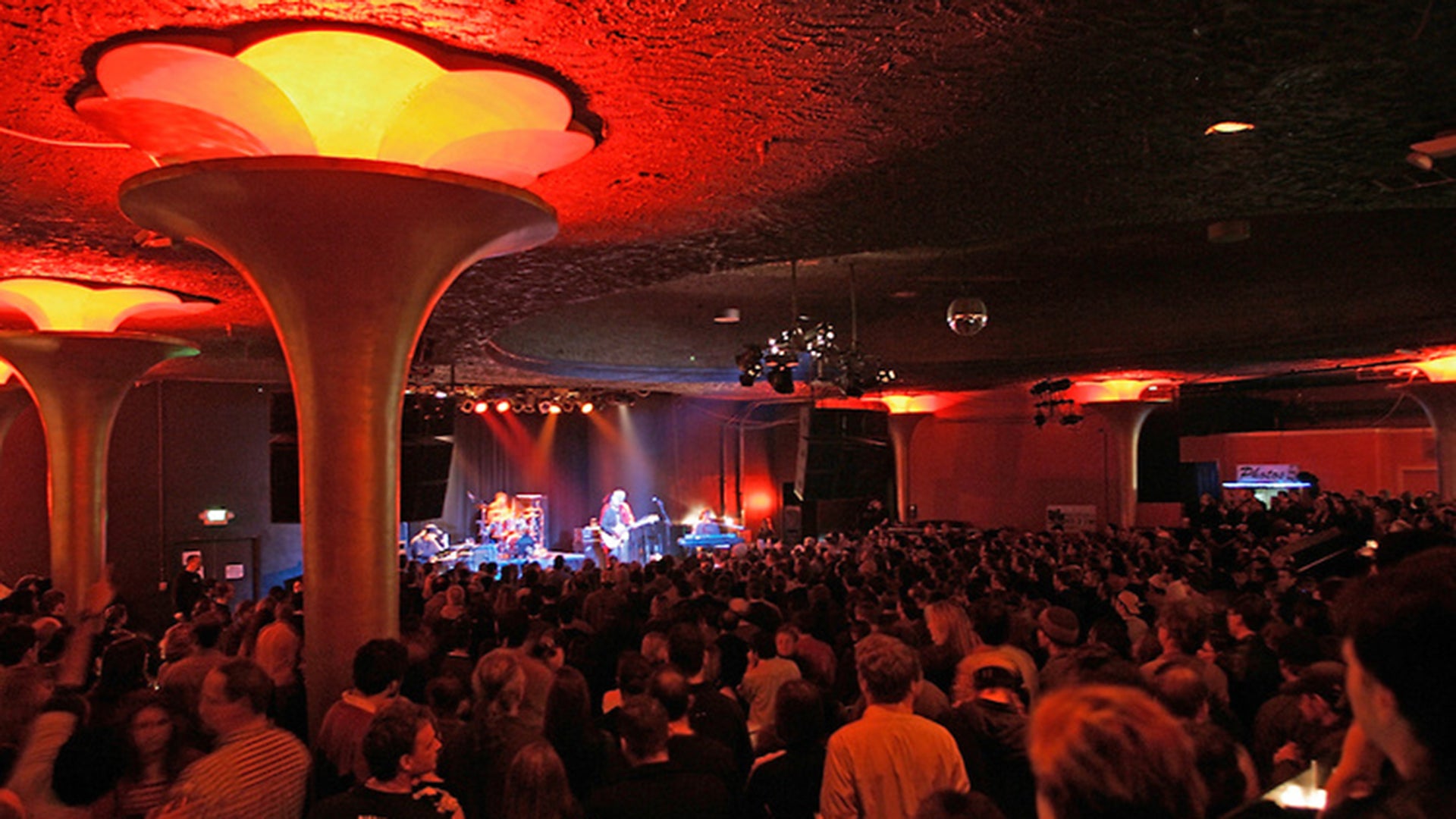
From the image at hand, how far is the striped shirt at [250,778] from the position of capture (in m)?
3.31

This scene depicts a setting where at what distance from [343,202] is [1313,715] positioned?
4.75m

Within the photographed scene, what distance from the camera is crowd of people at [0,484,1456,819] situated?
163cm

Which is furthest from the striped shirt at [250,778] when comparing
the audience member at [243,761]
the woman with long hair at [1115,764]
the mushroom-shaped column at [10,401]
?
the mushroom-shaped column at [10,401]

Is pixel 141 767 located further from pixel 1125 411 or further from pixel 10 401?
pixel 1125 411

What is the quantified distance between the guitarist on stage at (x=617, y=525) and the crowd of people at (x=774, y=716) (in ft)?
60.5

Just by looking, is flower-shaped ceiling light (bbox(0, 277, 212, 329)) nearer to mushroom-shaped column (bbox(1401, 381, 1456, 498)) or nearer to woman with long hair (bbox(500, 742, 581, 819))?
woman with long hair (bbox(500, 742, 581, 819))

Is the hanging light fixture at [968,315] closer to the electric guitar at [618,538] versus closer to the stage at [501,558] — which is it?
the stage at [501,558]

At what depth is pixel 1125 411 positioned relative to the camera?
80.7 ft

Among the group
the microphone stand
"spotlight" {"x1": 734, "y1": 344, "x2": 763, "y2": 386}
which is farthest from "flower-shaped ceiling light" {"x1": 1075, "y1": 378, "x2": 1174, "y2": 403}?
"spotlight" {"x1": 734, "y1": 344, "x2": 763, "y2": 386}

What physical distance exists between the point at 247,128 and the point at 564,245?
10.8 ft

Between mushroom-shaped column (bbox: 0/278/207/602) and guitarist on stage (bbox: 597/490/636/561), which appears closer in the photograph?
mushroom-shaped column (bbox: 0/278/207/602)

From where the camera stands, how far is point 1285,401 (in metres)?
28.3

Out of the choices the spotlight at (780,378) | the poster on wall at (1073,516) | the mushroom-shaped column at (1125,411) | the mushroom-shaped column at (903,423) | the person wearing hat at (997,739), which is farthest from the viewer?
the poster on wall at (1073,516)

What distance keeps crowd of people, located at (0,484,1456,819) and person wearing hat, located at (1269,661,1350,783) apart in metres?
0.01
